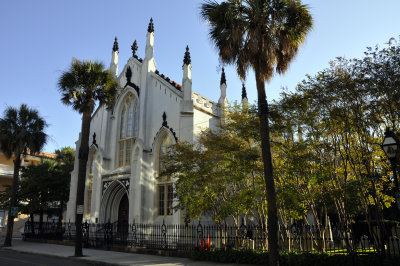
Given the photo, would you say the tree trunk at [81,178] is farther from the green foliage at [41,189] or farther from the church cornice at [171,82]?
the green foliage at [41,189]

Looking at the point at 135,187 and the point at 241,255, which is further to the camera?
the point at 135,187

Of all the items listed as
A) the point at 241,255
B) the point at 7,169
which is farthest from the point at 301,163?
the point at 7,169

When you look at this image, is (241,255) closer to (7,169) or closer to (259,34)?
(259,34)

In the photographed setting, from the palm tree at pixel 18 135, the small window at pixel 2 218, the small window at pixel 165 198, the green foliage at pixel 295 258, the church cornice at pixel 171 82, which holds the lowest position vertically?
the green foliage at pixel 295 258

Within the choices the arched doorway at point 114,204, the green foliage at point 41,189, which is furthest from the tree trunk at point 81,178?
the green foliage at point 41,189

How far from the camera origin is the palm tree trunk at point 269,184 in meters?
9.95

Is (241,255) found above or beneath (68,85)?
beneath

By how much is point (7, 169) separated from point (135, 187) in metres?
26.4

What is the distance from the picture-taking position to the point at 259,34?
1138cm

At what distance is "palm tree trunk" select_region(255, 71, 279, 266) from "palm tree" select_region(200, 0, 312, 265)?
3 cm

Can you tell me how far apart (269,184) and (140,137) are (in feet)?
48.0

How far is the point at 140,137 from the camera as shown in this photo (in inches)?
928

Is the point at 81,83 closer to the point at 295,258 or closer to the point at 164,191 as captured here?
the point at 164,191

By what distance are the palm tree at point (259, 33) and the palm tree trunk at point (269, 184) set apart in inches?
1.3
